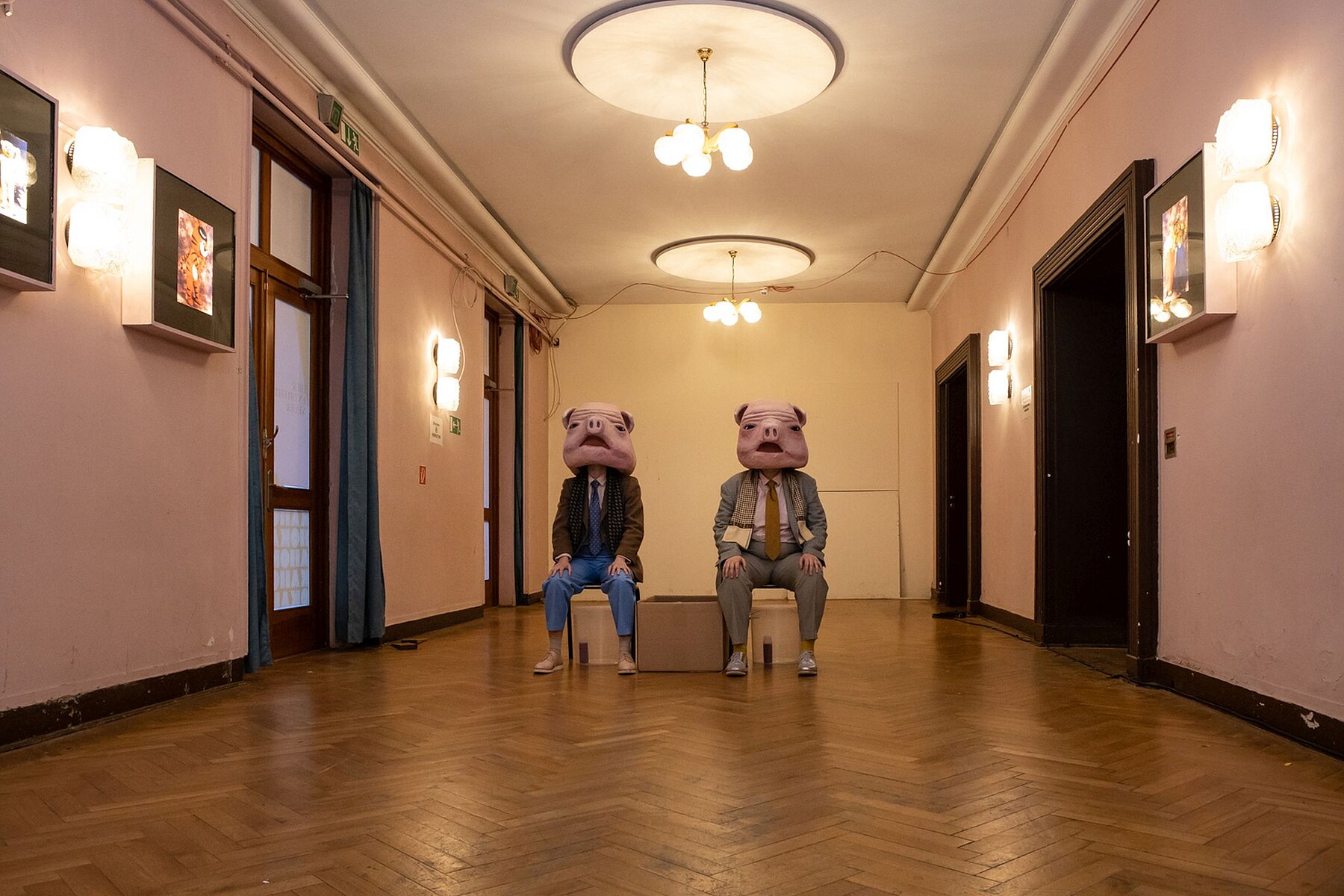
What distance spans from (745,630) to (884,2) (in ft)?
9.51

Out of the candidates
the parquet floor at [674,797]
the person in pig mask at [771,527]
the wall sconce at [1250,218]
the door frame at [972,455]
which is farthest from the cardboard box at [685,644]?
the door frame at [972,455]

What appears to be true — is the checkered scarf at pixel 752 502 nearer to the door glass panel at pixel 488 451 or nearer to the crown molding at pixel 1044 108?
the crown molding at pixel 1044 108

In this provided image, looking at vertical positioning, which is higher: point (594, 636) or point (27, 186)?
point (27, 186)

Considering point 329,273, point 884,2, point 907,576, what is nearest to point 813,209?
point 884,2

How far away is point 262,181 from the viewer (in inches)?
197

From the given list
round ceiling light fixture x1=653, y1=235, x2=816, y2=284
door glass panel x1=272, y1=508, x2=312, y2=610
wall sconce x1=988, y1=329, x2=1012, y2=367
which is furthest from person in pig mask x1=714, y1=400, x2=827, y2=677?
round ceiling light fixture x1=653, y1=235, x2=816, y2=284

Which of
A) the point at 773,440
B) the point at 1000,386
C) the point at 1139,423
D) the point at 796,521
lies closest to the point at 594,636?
the point at 796,521

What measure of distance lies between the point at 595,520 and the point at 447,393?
2.55m

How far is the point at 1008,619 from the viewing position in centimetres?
661

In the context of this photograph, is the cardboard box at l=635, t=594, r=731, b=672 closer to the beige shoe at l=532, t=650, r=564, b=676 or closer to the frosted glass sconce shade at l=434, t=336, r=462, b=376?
the beige shoe at l=532, t=650, r=564, b=676

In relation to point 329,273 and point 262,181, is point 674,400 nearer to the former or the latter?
point 329,273

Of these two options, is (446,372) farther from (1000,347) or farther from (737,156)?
(1000,347)

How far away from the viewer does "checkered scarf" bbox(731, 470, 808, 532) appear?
478 cm

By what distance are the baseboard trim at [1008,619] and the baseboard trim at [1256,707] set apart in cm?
169
